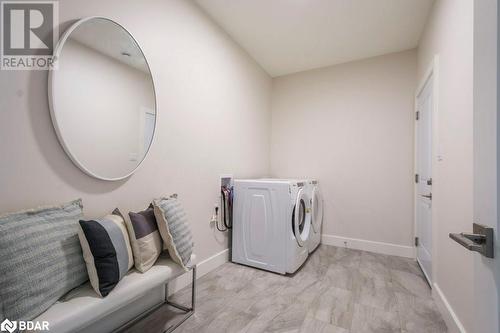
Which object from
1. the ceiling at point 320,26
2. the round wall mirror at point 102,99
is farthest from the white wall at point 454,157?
the round wall mirror at point 102,99

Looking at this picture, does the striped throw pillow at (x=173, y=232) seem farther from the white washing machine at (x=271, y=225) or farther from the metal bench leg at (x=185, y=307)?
the white washing machine at (x=271, y=225)

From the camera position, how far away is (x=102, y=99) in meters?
1.42

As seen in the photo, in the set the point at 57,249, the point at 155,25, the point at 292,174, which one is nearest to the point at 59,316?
the point at 57,249

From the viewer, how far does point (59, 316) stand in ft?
2.98

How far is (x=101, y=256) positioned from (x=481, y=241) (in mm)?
1434

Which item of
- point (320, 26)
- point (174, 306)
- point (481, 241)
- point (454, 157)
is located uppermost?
point (320, 26)

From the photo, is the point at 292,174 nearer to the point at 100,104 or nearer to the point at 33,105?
the point at 100,104

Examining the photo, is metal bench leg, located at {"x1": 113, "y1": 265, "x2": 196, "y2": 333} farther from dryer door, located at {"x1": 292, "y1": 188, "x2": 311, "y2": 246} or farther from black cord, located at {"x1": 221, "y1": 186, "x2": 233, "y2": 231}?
dryer door, located at {"x1": 292, "y1": 188, "x2": 311, "y2": 246}

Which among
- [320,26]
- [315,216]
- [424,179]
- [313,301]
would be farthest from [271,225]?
[320,26]

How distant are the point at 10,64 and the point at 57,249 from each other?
90 centimetres

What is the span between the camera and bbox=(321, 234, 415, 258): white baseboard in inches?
111

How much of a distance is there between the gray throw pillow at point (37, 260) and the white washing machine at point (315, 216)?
7.47 feet

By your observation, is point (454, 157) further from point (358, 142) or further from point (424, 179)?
point (358, 142)

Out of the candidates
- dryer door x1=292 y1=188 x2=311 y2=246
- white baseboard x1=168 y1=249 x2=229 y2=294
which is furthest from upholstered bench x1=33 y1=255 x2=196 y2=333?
dryer door x1=292 y1=188 x2=311 y2=246
